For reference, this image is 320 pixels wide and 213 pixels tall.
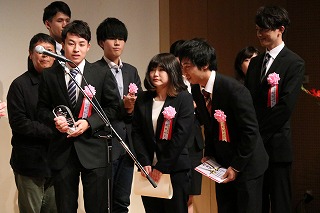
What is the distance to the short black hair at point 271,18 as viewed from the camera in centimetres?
329

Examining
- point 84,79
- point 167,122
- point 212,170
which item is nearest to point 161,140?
point 167,122

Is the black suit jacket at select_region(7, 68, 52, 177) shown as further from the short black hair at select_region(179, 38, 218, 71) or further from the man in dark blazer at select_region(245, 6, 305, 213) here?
the man in dark blazer at select_region(245, 6, 305, 213)

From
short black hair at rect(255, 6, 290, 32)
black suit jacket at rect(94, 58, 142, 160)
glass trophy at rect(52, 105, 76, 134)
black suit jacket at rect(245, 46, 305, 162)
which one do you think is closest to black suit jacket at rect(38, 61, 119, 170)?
glass trophy at rect(52, 105, 76, 134)

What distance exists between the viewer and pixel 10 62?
13.8ft

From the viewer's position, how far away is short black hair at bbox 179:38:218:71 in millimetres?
2955

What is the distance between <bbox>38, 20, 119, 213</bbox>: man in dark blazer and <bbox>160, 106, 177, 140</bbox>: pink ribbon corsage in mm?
328

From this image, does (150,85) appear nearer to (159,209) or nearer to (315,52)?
(159,209)

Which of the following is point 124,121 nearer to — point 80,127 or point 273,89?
point 80,127

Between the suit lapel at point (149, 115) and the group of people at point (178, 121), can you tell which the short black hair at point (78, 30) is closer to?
the group of people at point (178, 121)

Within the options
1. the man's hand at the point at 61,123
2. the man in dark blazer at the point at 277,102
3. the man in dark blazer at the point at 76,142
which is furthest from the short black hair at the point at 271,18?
the man's hand at the point at 61,123

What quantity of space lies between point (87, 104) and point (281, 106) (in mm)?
1154

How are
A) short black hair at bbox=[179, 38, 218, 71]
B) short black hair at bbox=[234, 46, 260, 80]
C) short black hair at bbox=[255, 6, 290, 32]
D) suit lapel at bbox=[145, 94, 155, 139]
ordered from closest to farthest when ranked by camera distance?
short black hair at bbox=[179, 38, 218, 71], suit lapel at bbox=[145, 94, 155, 139], short black hair at bbox=[255, 6, 290, 32], short black hair at bbox=[234, 46, 260, 80]

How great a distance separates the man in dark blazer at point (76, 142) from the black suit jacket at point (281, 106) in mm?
938

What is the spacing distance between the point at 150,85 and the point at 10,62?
1481 millimetres
